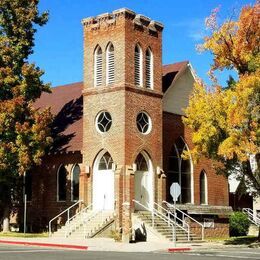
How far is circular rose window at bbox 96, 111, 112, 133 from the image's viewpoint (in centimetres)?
3145

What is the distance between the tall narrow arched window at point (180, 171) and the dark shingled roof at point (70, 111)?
11.9 ft

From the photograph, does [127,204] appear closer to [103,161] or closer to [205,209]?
[103,161]

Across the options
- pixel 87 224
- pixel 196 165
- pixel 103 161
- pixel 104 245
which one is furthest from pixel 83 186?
pixel 196 165

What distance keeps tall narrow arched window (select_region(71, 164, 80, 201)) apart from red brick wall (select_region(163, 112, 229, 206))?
5083 mm

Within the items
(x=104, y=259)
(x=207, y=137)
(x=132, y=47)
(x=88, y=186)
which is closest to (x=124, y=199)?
(x=88, y=186)

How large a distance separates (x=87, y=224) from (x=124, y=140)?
4.60m

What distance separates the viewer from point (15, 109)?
3125 cm

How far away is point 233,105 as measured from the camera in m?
26.6

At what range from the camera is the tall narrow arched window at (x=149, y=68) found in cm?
3247

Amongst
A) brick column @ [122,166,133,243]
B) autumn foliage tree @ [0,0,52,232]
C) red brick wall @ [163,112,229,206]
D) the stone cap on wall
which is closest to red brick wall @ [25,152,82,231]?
autumn foliage tree @ [0,0,52,232]

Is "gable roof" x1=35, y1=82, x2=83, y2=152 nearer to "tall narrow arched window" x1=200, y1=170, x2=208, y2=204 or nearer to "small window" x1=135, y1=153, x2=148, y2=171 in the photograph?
"small window" x1=135, y1=153, x2=148, y2=171

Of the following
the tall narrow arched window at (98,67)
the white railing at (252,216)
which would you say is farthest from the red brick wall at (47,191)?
the white railing at (252,216)

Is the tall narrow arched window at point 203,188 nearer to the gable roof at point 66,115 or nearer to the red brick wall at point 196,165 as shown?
the red brick wall at point 196,165

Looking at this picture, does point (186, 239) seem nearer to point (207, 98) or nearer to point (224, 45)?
point (207, 98)
